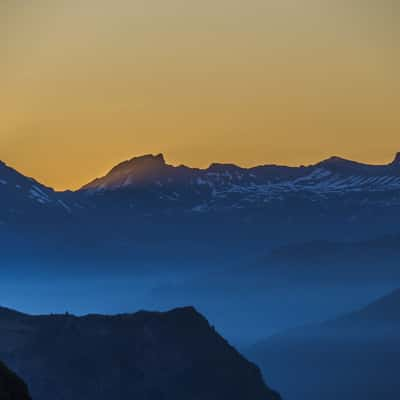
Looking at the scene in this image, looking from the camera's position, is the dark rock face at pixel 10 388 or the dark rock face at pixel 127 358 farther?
the dark rock face at pixel 127 358

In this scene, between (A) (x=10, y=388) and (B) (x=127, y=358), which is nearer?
(A) (x=10, y=388)

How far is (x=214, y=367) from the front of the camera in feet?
607

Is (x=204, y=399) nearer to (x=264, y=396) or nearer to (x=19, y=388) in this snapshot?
(x=264, y=396)

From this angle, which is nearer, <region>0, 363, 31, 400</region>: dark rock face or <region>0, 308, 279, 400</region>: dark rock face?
<region>0, 363, 31, 400</region>: dark rock face

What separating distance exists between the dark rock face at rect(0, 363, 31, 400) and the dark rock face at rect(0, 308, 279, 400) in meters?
94.7

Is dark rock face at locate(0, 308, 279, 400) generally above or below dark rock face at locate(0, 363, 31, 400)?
above

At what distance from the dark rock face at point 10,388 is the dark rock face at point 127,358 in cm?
9473

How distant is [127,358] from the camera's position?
585 ft

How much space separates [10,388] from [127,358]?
370 feet

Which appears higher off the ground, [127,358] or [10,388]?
[127,358]

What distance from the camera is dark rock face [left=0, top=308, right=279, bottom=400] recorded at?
556ft

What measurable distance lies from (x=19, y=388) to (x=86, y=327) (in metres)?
116

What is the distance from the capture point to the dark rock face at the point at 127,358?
169m

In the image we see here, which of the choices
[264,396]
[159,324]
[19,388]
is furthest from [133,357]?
[19,388]
